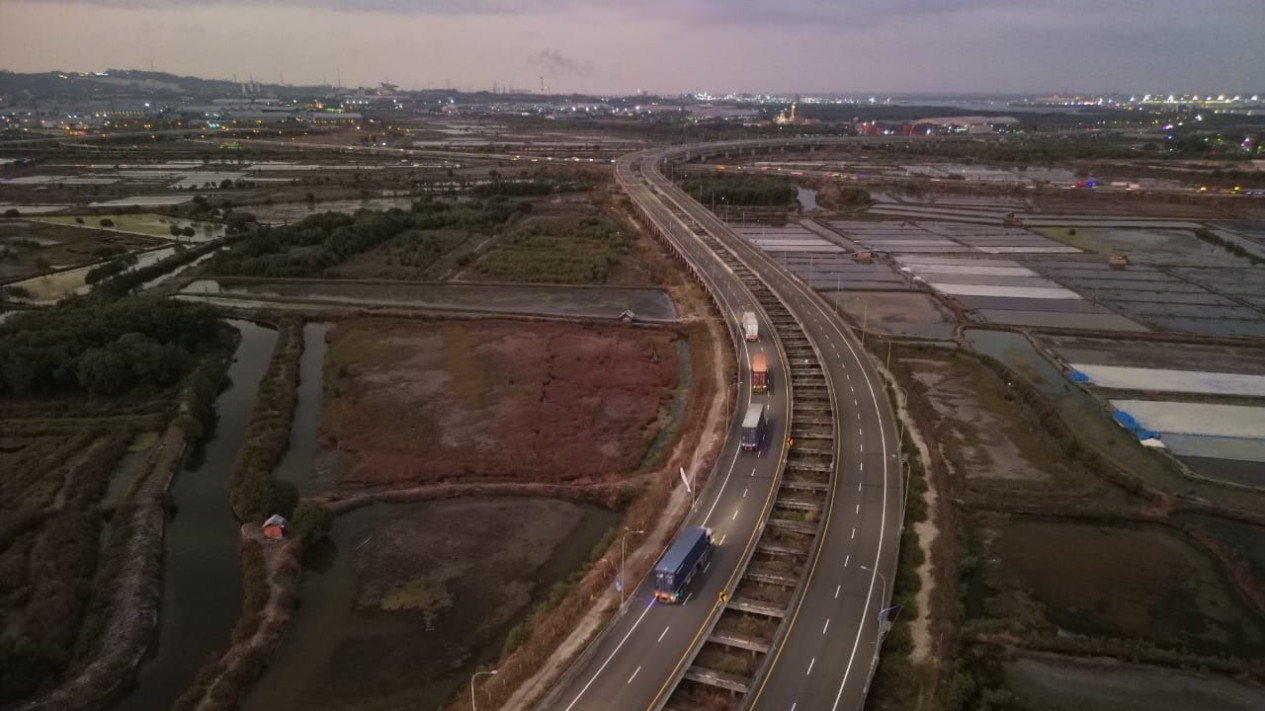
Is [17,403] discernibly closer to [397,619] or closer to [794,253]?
[397,619]

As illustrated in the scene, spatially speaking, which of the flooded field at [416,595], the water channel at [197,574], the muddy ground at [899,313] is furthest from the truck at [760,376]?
the water channel at [197,574]

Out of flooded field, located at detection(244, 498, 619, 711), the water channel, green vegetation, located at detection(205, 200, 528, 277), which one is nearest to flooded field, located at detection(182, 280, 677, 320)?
green vegetation, located at detection(205, 200, 528, 277)

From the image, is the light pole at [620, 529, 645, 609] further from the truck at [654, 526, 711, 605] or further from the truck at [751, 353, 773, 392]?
the truck at [751, 353, 773, 392]

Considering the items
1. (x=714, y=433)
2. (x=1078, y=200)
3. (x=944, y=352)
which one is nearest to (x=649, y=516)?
(x=714, y=433)

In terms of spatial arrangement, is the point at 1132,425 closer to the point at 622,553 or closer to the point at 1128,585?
the point at 1128,585

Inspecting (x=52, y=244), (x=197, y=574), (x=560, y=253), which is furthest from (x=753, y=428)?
(x=52, y=244)

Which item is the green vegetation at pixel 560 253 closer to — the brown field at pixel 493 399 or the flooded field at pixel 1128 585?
the brown field at pixel 493 399
